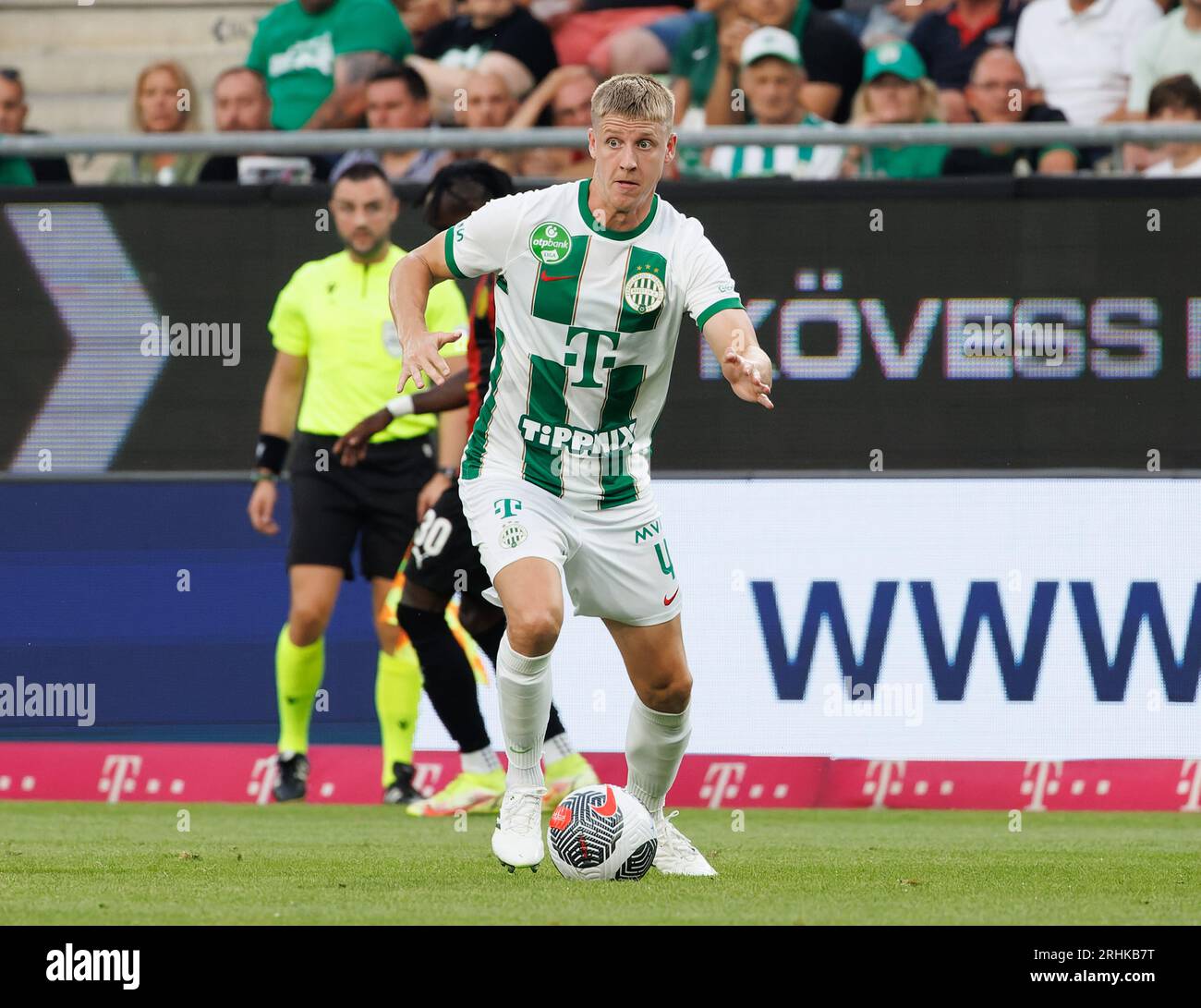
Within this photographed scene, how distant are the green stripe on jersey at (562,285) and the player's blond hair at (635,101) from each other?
1.21ft

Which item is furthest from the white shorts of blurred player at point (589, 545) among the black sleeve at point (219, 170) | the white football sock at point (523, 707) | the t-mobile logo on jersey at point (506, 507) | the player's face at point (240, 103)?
the player's face at point (240, 103)

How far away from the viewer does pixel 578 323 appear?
607 cm

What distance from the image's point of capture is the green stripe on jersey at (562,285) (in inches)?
237

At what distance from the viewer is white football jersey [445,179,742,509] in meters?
6.02

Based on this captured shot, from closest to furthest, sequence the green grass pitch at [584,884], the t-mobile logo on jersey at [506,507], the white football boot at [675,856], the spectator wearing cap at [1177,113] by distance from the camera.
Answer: the green grass pitch at [584,884]
the t-mobile logo on jersey at [506,507]
the white football boot at [675,856]
the spectator wearing cap at [1177,113]

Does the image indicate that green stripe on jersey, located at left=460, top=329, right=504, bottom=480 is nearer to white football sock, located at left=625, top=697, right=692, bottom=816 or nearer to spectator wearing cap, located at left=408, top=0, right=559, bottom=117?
white football sock, located at left=625, top=697, right=692, bottom=816

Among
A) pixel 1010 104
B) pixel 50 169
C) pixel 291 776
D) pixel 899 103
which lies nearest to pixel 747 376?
pixel 291 776

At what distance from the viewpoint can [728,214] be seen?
31.0 ft

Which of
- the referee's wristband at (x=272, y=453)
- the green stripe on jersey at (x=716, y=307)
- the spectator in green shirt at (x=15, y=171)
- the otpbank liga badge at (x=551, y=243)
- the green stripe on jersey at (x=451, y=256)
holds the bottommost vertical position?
the referee's wristband at (x=272, y=453)

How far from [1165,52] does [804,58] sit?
5.91 ft

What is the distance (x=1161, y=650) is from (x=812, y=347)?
197 cm

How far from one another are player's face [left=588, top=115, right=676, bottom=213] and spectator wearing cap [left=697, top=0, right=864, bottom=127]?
517 cm

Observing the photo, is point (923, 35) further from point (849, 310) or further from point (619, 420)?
point (619, 420)

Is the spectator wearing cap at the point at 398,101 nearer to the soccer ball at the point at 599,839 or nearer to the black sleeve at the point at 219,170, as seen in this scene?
the black sleeve at the point at 219,170
